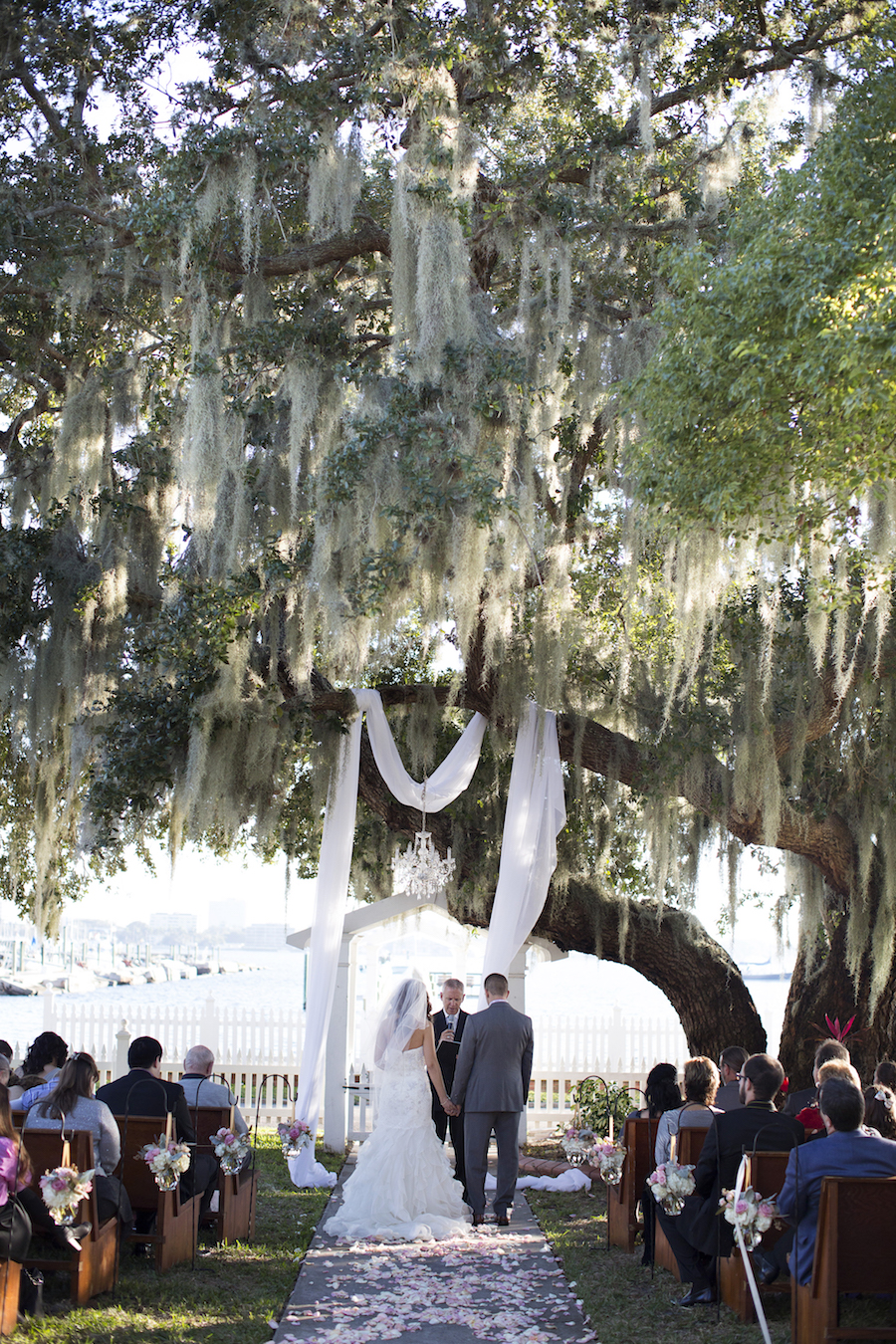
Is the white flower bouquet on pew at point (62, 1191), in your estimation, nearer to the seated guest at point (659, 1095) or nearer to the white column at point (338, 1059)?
the seated guest at point (659, 1095)

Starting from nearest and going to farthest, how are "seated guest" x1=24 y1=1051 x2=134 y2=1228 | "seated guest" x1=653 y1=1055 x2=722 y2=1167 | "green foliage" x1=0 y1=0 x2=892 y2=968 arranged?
"seated guest" x1=24 y1=1051 x2=134 y2=1228 → "seated guest" x1=653 y1=1055 x2=722 y2=1167 → "green foliage" x1=0 y1=0 x2=892 y2=968

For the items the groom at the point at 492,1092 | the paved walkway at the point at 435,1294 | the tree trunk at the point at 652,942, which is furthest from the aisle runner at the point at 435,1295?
the tree trunk at the point at 652,942

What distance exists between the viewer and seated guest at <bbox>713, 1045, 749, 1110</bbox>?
5.45 meters

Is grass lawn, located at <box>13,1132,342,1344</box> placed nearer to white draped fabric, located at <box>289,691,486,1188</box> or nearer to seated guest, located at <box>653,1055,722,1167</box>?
seated guest, located at <box>653,1055,722,1167</box>

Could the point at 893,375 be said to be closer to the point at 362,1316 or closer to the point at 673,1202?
the point at 673,1202

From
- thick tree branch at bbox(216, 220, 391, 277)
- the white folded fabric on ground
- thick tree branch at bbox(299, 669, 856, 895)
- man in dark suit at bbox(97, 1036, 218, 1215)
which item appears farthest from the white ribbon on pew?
thick tree branch at bbox(216, 220, 391, 277)

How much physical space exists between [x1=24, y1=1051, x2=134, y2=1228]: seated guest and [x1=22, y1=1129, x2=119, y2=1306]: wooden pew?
142mm

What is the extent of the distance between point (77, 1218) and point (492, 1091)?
2.28 meters

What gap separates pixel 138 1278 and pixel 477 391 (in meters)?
4.44

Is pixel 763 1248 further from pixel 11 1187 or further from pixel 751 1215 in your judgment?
pixel 11 1187

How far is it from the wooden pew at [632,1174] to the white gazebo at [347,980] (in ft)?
9.21

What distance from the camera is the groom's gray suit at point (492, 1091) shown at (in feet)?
18.8

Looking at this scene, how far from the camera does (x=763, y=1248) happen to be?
162 inches

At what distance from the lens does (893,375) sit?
389 cm
